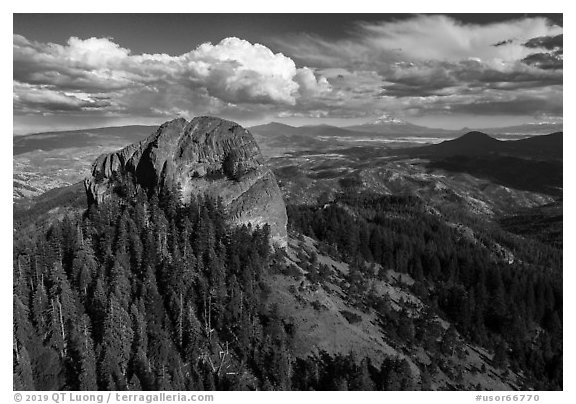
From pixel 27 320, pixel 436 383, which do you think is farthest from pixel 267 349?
pixel 27 320

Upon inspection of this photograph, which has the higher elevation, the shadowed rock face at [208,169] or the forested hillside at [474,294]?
the shadowed rock face at [208,169]

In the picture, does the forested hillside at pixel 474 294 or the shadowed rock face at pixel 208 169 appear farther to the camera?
the forested hillside at pixel 474 294

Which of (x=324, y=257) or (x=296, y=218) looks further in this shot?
(x=296, y=218)

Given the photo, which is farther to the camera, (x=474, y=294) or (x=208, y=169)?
(x=474, y=294)

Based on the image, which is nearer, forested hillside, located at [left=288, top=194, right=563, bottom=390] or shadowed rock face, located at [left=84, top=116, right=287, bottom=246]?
shadowed rock face, located at [left=84, top=116, right=287, bottom=246]

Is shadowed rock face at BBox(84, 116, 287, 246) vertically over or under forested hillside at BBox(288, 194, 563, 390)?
over

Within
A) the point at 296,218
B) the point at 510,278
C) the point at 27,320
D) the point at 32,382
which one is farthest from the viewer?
the point at 296,218

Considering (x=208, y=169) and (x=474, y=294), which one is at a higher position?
(x=208, y=169)
